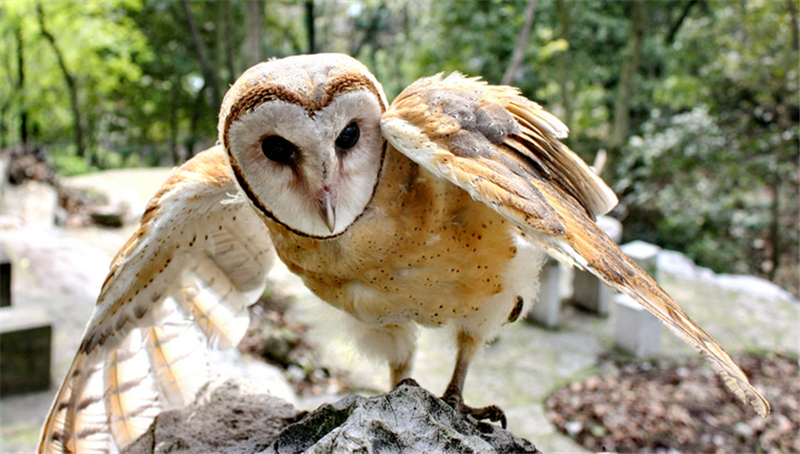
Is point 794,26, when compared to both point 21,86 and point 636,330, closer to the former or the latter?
point 636,330

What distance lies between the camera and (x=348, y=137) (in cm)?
143

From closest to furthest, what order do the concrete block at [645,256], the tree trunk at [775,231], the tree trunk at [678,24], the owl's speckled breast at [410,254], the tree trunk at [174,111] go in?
the owl's speckled breast at [410,254] < the concrete block at [645,256] < the tree trunk at [775,231] < the tree trunk at [678,24] < the tree trunk at [174,111]

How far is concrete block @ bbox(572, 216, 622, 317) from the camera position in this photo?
229 inches

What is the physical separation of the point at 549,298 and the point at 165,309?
410cm

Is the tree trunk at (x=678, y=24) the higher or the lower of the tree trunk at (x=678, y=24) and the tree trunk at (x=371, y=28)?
the higher

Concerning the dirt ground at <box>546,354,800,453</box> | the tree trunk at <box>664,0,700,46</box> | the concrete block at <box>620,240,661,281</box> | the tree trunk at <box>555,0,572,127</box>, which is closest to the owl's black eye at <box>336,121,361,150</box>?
the dirt ground at <box>546,354,800,453</box>

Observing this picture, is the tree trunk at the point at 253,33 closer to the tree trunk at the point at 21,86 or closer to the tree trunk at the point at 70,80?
the tree trunk at the point at 70,80

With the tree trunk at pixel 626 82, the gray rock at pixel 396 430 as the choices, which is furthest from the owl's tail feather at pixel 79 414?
the tree trunk at pixel 626 82

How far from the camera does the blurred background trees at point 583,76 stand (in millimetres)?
6047

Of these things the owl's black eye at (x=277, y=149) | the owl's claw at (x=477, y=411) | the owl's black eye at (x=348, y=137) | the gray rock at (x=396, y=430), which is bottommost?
the owl's claw at (x=477, y=411)

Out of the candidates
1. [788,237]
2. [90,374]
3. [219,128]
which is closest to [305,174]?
[219,128]

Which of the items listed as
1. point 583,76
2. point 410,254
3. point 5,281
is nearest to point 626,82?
point 583,76

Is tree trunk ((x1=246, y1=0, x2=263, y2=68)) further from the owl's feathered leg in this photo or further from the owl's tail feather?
the owl's feathered leg

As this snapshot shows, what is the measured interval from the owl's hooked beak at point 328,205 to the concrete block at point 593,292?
193 inches
